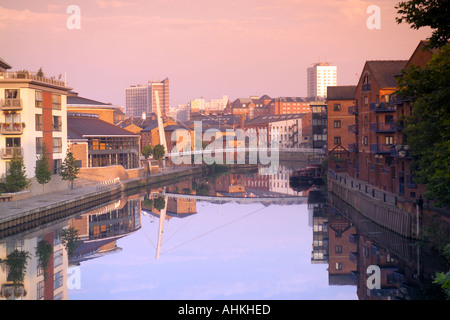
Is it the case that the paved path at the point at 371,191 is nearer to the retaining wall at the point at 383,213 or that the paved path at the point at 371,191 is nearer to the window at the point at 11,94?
the retaining wall at the point at 383,213

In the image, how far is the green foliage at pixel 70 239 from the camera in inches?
1059

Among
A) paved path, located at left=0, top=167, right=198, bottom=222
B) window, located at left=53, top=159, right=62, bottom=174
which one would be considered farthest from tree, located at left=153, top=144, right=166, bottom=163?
window, located at left=53, top=159, right=62, bottom=174

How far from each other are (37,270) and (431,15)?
17912 millimetres

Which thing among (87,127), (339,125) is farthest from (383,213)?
(87,127)

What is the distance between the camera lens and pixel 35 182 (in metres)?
37.0

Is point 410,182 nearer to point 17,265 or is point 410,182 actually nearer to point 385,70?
point 385,70

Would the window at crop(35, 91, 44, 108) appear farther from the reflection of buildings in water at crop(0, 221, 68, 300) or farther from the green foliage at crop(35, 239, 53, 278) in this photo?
the green foliage at crop(35, 239, 53, 278)

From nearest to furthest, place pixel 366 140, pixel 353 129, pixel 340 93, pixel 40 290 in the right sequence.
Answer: pixel 40 290 → pixel 366 140 → pixel 353 129 → pixel 340 93

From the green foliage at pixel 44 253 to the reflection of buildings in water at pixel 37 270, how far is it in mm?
148

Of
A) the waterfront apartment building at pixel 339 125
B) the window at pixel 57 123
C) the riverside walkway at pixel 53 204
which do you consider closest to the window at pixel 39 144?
the window at pixel 57 123

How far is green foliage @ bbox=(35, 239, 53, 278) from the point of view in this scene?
917 inches

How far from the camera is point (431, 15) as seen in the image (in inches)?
442
